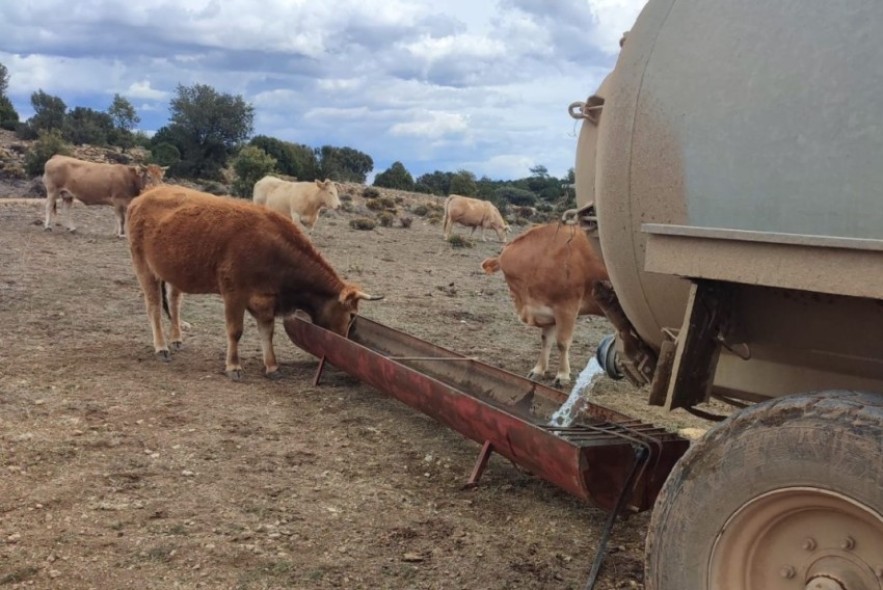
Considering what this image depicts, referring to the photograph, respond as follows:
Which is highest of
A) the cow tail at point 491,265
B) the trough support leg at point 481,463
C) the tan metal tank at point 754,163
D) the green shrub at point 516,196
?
the green shrub at point 516,196

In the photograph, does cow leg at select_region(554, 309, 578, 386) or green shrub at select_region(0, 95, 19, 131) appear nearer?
cow leg at select_region(554, 309, 578, 386)

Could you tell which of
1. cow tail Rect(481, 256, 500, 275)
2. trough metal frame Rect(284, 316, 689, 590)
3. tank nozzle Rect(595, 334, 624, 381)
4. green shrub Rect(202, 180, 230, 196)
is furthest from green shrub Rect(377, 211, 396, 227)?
tank nozzle Rect(595, 334, 624, 381)

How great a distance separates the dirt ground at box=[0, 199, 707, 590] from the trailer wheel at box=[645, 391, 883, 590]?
57.5 inches

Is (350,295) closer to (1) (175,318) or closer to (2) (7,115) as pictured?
(1) (175,318)

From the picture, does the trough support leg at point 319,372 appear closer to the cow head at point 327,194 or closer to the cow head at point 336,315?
the cow head at point 336,315

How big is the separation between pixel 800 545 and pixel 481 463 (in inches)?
103

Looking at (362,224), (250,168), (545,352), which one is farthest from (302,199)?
(545,352)

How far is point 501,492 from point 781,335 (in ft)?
8.38

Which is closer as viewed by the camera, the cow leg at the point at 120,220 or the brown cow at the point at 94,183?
the cow leg at the point at 120,220

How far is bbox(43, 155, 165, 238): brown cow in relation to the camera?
17.6 m

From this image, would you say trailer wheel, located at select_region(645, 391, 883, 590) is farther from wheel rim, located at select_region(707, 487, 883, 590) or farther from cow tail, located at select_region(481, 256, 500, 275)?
cow tail, located at select_region(481, 256, 500, 275)

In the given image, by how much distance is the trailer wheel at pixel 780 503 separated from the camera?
1998mm

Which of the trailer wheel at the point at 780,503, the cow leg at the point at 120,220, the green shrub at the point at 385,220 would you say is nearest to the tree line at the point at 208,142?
the green shrub at the point at 385,220

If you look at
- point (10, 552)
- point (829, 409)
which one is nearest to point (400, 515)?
point (10, 552)
